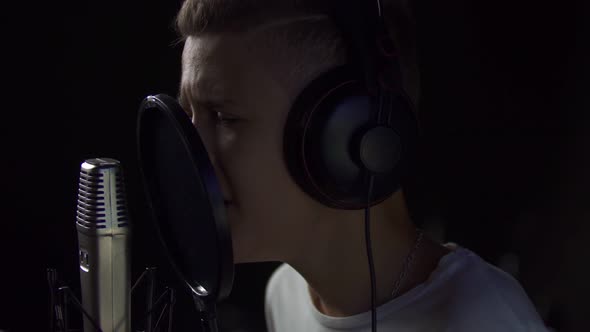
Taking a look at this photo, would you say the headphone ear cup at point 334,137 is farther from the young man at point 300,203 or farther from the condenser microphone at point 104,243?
the condenser microphone at point 104,243

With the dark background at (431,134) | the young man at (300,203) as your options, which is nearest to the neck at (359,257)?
the young man at (300,203)

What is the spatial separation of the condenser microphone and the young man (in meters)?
0.18

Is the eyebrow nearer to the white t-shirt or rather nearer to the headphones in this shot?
the headphones

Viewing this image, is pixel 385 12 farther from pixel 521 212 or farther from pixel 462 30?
pixel 521 212

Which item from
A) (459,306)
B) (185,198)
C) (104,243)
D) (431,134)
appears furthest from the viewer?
(431,134)

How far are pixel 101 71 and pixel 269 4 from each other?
542mm

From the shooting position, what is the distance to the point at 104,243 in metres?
Answer: 0.56

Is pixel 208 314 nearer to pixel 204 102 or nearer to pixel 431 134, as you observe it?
pixel 204 102

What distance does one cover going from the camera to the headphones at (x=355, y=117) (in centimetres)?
64

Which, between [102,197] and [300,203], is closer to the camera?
[102,197]

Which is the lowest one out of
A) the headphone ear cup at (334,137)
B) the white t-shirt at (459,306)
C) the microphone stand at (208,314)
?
the white t-shirt at (459,306)

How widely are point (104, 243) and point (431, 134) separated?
1028 mm

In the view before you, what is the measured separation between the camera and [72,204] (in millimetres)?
1147

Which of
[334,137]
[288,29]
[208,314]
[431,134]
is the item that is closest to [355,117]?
[334,137]
